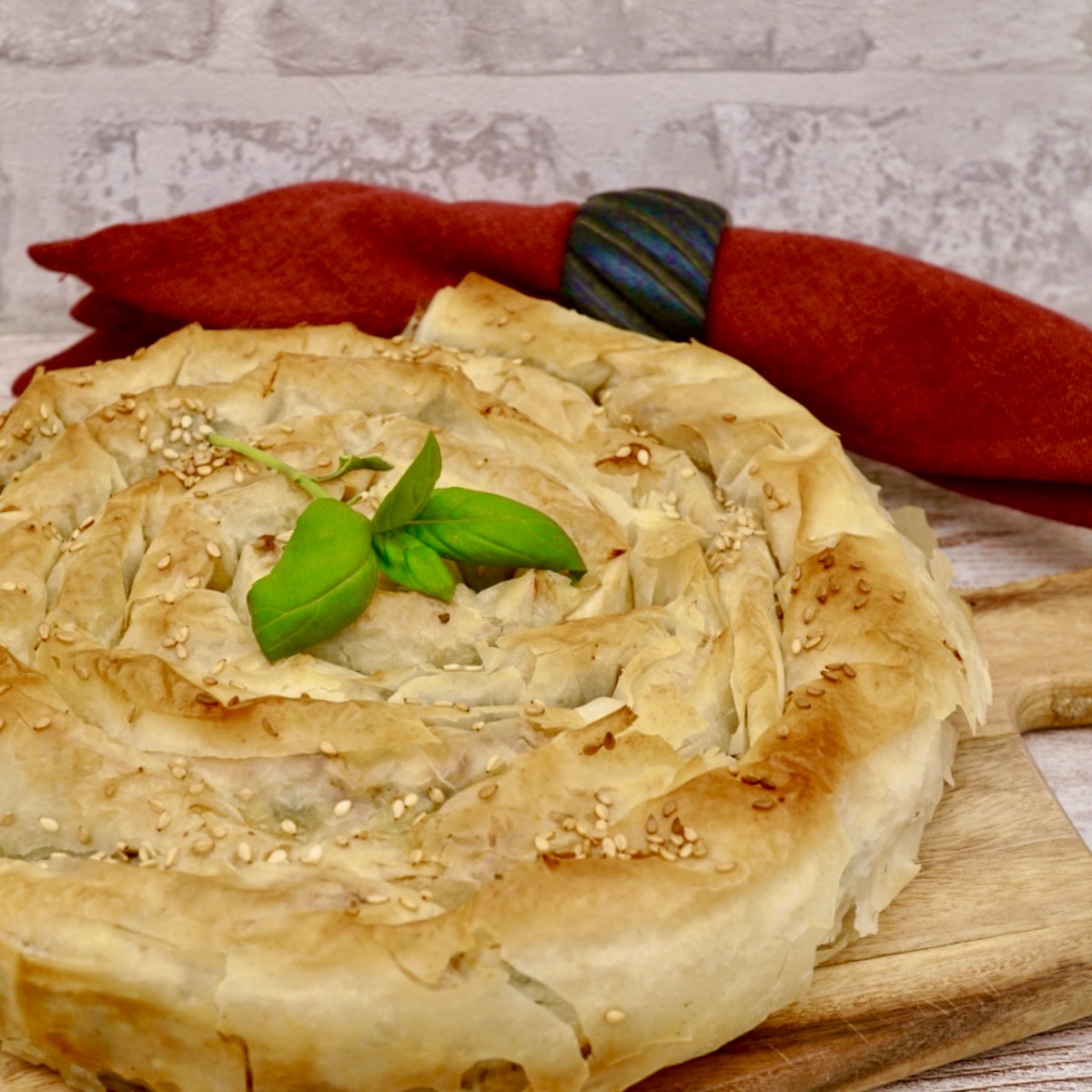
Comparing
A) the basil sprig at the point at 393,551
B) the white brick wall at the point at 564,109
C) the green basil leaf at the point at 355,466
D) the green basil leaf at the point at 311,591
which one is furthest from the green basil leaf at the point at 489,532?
the white brick wall at the point at 564,109

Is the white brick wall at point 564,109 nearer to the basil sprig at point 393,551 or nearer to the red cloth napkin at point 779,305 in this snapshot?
the red cloth napkin at point 779,305

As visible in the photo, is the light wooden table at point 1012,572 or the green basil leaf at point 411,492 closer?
the light wooden table at point 1012,572

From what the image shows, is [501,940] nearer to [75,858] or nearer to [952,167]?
[75,858]

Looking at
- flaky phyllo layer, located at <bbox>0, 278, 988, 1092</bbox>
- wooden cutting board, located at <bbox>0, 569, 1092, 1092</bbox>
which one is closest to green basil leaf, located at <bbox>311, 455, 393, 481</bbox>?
flaky phyllo layer, located at <bbox>0, 278, 988, 1092</bbox>

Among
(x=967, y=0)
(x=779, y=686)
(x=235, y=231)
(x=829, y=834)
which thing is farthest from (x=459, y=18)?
(x=829, y=834)

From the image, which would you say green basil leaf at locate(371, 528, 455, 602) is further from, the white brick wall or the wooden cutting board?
the white brick wall
